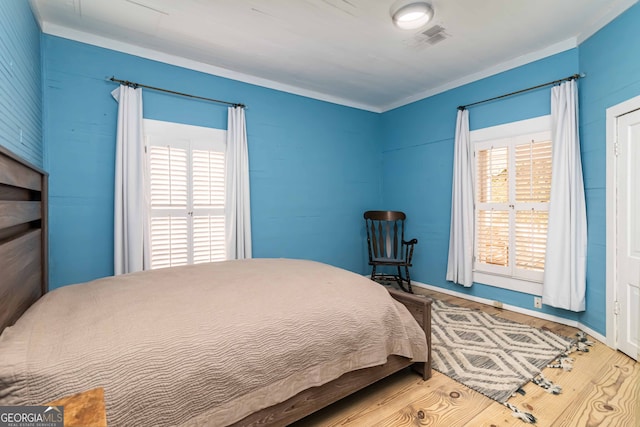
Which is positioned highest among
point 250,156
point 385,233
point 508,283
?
point 250,156

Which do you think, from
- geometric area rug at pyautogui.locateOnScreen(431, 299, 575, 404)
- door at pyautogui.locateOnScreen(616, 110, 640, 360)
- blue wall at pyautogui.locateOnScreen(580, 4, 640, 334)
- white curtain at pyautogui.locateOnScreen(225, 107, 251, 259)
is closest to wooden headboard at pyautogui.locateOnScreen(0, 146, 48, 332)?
white curtain at pyautogui.locateOnScreen(225, 107, 251, 259)

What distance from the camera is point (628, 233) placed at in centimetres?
221

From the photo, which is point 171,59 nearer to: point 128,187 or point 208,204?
point 128,187

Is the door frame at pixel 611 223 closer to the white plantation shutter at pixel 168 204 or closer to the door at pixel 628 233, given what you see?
the door at pixel 628 233

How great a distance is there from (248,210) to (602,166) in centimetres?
317

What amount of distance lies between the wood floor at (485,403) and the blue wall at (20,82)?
2.38 metres

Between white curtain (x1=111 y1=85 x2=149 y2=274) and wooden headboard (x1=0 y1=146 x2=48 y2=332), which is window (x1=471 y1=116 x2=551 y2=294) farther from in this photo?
wooden headboard (x1=0 y1=146 x2=48 y2=332)

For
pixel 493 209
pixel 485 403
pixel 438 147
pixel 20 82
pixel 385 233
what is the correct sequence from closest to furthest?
1. pixel 485 403
2. pixel 20 82
3. pixel 493 209
4. pixel 438 147
5. pixel 385 233

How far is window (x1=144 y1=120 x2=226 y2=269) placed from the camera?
9.39 feet

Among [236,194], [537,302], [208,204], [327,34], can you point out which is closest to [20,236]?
[208,204]

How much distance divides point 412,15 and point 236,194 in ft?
7.30

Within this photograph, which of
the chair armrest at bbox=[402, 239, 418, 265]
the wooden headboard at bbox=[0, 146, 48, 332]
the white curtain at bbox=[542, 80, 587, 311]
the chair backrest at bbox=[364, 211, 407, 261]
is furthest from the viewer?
the chair backrest at bbox=[364, 211, 407, 261]

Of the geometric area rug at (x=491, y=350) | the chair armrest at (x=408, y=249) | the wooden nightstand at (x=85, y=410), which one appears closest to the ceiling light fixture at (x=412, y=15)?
the chair armrest at (x=408, y=249)

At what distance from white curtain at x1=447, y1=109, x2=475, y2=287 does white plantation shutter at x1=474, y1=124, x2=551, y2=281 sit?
8cm
